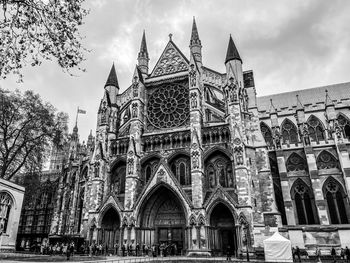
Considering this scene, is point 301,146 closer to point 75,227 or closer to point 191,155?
point 191,155

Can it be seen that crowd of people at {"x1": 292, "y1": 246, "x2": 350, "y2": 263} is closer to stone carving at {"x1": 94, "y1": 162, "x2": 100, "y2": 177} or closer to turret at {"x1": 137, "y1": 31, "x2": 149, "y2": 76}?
stone carving at {"x1": 94, "y1": 162, "x2": 100, "y2": 177}

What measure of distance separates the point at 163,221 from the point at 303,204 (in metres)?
15.7

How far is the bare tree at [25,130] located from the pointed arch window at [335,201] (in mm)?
29068

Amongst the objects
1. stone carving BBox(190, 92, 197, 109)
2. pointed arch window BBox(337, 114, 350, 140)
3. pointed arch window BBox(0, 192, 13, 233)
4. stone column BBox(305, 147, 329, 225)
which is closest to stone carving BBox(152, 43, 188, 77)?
stone carving BBox(190, 92, 197, 109)

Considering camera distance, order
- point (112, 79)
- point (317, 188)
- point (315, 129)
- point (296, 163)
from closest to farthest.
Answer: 1. point (317, 188)
2. point (296, 163)
3. point (112, 79)
4. point (315, 129)

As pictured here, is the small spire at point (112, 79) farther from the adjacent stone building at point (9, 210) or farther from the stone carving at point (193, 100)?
the adjacent stone building at point (9, 210)

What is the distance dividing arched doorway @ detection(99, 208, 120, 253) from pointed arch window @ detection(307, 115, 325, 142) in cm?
2460

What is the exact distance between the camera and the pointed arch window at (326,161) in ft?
101

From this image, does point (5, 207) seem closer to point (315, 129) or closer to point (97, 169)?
point (97, 169)

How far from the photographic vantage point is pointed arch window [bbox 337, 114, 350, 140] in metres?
32.8

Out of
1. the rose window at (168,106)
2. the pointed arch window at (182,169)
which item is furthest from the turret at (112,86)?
the pointed arch window at (182,169)

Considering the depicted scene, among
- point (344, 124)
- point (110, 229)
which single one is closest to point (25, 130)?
point (110, 229)

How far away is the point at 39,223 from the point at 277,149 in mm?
40976

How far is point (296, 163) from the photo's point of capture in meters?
32.3
